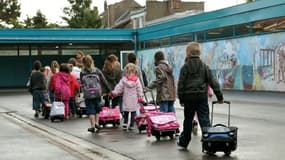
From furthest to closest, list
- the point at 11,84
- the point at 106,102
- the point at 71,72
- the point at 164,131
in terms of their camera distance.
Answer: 1. the point at 11,84
2. the point at 71,72
3. the point at 106,102
4. the point at 164,131

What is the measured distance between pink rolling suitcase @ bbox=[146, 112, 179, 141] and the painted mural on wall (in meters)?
14.9

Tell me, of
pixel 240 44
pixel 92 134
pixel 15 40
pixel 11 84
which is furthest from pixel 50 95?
pixel 11 84

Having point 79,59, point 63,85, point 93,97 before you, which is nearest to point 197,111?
point 93,97

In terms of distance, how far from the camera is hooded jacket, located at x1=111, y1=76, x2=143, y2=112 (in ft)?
42.6

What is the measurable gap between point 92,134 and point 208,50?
808 inches

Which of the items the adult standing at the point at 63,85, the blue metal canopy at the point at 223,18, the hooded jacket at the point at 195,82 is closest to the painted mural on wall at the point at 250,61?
the blue metal canopy at the point at 223,18

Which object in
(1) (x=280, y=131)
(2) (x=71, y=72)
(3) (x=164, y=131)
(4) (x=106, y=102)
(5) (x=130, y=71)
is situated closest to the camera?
(3) (x=164, y=131)

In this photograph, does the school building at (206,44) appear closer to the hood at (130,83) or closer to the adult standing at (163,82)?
the hood at (130,83)

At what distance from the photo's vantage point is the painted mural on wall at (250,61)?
85.3 ft

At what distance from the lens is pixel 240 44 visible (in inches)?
1155

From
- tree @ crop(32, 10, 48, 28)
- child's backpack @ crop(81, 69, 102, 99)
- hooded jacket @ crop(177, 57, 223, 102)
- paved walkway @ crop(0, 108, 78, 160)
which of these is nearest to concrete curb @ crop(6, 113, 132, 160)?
paved walkway @ crop(0, 108, 78, 160)

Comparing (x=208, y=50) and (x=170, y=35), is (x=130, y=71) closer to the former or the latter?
(x=208, y=50)

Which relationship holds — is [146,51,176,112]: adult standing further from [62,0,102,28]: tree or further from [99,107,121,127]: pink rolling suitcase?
[62,0,102,28]: tree

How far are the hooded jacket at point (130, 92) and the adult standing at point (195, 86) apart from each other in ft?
10.7
